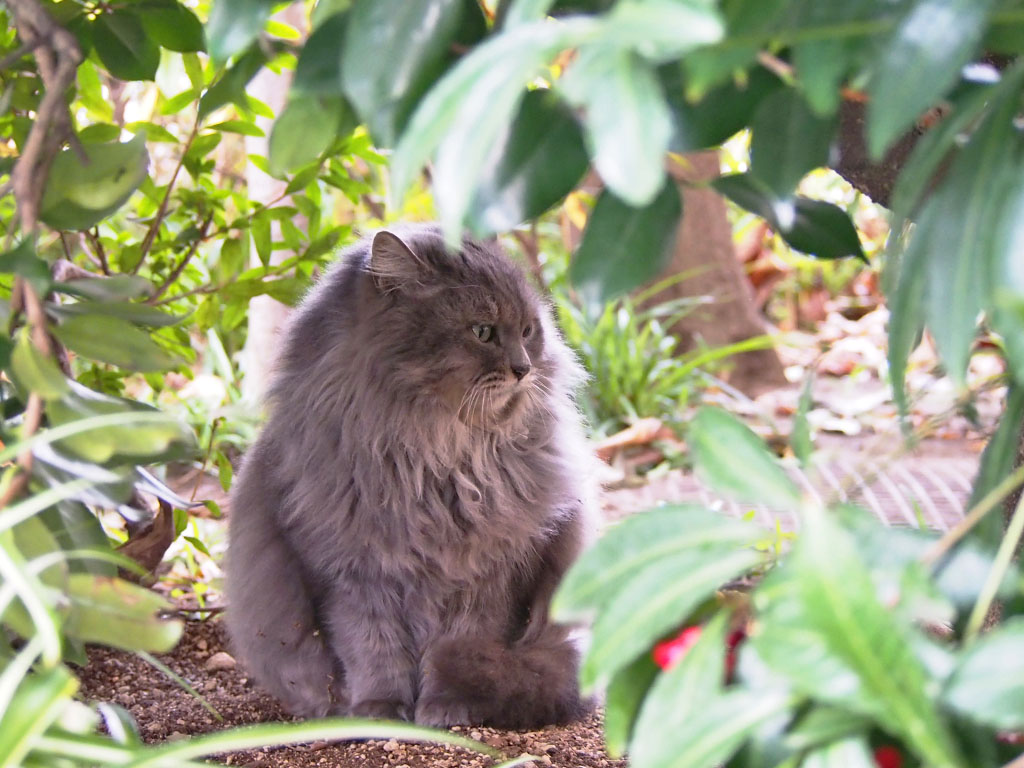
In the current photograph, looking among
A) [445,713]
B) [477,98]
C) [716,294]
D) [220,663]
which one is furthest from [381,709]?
[716,294]

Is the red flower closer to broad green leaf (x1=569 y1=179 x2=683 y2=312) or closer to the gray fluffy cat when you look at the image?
broad green leaf (x1=569 y1=179 x2=683 y2=312)

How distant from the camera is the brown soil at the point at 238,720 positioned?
1827mm

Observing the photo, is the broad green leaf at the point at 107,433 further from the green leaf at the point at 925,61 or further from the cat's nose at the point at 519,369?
the cat's nose at the point at 519,369

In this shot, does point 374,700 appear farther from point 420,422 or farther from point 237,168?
point 237,168

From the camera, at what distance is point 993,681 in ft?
2.14

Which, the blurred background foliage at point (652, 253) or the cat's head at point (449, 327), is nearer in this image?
the blurred background foliage at point (652, 253)

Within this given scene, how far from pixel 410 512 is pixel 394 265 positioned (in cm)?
50

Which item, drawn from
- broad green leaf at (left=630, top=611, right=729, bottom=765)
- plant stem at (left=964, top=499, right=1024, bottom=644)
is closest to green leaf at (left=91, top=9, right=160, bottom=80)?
broad green leaf at (left=630, top=611, right=729, bottom=765)

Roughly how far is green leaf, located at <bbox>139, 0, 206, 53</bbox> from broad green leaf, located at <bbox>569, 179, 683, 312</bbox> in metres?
0.75

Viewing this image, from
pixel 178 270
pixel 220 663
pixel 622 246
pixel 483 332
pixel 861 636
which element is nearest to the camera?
pixel 861 636

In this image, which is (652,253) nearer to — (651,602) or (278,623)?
(651,602)

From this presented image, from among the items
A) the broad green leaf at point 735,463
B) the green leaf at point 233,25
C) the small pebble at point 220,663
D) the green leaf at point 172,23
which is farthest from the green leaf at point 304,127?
the small pebble at point 220,663

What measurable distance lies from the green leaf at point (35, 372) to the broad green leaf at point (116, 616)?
0.60 feet

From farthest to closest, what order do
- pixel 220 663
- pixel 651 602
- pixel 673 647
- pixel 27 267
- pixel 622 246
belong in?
pixel 220 663 < pixel 27 267 < pixel 622 246 < pixel 673 647 < pixel 651 602
